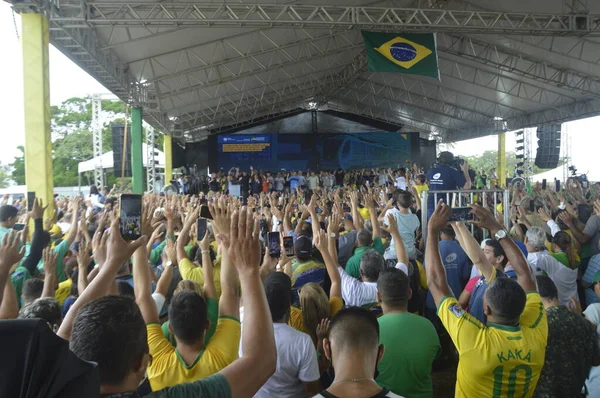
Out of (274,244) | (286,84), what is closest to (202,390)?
(274,244)

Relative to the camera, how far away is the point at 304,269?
3.72m

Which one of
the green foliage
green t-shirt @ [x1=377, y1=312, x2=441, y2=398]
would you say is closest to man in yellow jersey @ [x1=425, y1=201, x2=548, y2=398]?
green t-shirt @ [x1=377, y1=312, x2=441, y2=398]

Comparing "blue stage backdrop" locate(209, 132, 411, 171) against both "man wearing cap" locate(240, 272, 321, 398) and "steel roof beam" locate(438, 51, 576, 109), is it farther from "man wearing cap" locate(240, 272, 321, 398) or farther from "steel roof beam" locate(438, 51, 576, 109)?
"man wearing cap" locate(240, 272, 321, 398)

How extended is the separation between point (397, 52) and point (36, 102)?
23.6 feet

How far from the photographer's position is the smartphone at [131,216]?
2.03 m

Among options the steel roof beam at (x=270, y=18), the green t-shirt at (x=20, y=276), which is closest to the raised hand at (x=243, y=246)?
the green t-shirt at (x=20, y=276)

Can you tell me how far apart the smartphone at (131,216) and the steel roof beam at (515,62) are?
13.8 m

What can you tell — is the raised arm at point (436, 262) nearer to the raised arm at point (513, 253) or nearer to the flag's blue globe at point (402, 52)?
the raised arm at point (513, 253)

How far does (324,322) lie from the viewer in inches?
99.5

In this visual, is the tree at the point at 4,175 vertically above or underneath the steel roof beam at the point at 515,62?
underneath

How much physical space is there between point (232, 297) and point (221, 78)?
14228 mm

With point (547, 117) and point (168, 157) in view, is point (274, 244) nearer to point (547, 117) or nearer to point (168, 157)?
point (168, 157)

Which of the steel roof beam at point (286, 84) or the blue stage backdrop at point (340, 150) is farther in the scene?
the blue stage backdrop at point (340, 150)

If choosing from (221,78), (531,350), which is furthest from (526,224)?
(221,78)
